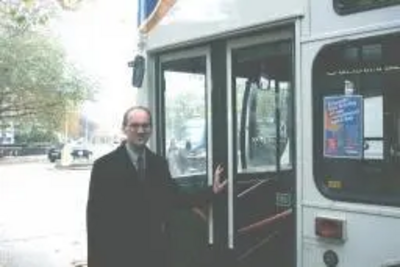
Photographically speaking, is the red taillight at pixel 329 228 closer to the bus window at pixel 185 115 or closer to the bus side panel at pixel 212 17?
the bus side panel at pixel 212 17

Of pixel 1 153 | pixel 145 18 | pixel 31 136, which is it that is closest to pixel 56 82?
pixel 1 153

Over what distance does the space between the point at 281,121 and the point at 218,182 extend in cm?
59

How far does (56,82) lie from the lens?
37.2m

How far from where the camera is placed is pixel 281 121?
13.2 feet

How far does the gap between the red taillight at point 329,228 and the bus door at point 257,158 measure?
1.83 feet

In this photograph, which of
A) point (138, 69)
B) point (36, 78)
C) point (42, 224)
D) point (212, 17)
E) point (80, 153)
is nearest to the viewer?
point (212, 17)

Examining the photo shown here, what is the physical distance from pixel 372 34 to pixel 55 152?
4630cm

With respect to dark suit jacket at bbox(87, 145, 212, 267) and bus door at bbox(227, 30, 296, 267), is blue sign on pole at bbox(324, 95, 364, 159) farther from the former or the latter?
dark suit jacket at bbox(87, 145, 212, 267)

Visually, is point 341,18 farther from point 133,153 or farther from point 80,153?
point 80,153

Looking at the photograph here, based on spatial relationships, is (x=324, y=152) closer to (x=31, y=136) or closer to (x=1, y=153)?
(x=1, y=153)

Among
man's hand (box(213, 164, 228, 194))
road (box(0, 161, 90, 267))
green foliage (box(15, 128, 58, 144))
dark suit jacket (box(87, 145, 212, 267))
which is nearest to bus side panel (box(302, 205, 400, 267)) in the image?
man's hand (box(213, 164, 228, 194))

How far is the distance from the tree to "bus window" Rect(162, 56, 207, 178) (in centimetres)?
2968

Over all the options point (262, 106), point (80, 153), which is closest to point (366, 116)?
point (262, 106)

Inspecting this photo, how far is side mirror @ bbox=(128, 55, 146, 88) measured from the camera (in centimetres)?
498
